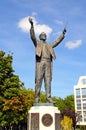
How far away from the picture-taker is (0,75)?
1631 inches

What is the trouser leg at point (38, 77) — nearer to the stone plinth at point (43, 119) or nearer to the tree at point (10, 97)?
the stone plinth at point (43, 119)

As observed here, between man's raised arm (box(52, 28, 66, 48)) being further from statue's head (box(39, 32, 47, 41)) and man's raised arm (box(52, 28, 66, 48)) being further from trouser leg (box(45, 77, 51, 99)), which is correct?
trouser leg (box(45, 77, 51, 99))

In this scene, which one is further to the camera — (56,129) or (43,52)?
(43,52)

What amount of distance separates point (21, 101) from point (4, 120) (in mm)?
3544

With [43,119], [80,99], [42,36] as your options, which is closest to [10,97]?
[42,36]

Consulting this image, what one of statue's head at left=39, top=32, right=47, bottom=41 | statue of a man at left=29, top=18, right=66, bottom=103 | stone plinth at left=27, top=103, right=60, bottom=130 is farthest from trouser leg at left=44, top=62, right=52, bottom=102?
statue's head at left=39, top=32, right=47, bottom=41

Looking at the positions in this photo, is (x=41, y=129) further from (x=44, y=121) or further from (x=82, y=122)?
(x=82, y=122)

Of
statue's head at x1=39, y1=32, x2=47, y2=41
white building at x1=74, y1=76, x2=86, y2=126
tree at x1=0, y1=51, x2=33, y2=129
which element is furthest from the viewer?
white building at x1=74, y1=76, x2=86, y2=126

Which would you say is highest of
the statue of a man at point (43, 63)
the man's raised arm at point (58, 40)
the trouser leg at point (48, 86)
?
the man's raised arm at point (58, 40)

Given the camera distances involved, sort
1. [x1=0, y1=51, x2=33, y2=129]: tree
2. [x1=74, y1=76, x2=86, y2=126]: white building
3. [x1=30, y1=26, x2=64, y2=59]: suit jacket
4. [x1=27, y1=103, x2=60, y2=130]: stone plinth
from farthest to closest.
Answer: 1. [x1=74, y1=76, x2=86, y2=126]: white building
2. [x1=0, y1=51, x2=33, y2=129]: tree
3. [x1=30, y1=26, x2=64, y2=59]: suit jacket
4. [x1=27, y1=103, x2=60, y2=130]: stone plinth

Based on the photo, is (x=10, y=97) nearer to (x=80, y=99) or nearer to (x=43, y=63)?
(x=43, y=63)

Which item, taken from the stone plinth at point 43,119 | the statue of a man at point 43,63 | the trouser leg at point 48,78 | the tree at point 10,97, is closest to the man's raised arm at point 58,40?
the statue of a man at point 43,63

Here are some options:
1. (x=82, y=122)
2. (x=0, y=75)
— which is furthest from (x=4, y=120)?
(x=82, y=122)

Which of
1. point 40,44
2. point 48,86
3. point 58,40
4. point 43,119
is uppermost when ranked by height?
point 58,40
